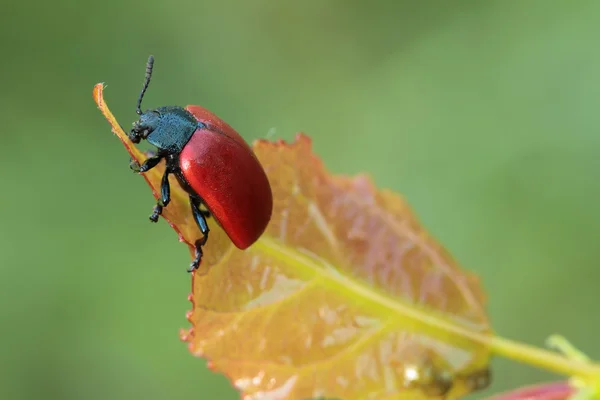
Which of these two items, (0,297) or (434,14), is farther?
(434,14)

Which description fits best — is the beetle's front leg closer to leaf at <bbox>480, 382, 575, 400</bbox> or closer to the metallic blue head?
the metallic blue head

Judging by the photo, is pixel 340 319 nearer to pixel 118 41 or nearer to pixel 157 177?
pixel 157 177

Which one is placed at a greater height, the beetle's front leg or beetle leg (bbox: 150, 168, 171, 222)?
the beetle's front leg

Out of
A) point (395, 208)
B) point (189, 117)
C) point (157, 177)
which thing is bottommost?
point (157, 177)

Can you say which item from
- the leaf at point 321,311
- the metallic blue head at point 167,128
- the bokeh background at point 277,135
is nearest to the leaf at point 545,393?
the leaf at point 321,311

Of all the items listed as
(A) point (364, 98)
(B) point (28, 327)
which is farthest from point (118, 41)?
(B) point (28, 327)

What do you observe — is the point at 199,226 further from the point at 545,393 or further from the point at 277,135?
the point at 277,135

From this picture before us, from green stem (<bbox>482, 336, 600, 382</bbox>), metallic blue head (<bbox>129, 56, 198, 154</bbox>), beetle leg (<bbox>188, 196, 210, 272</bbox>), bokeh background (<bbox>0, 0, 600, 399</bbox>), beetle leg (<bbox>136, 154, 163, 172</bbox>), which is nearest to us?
green stem (<bbox>482, 336, 600, 382</bbox>)

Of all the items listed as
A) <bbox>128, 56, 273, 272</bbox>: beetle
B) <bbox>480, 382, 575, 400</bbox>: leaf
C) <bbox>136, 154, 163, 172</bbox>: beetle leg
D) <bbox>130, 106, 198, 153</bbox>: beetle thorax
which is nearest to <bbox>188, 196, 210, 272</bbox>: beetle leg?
<bbox>128, 56, 273, 272</bbox>: beetle
